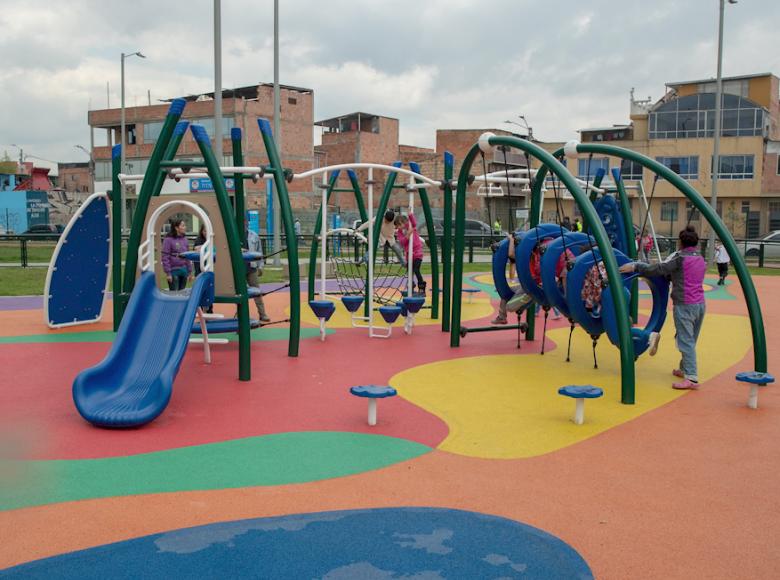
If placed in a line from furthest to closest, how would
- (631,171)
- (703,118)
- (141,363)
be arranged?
(703,118) < (631,171) < (141,363)

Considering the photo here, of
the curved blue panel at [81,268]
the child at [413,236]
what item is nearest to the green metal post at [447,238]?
the child at [413,236]

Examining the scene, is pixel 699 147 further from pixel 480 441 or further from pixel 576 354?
pixel 480 441

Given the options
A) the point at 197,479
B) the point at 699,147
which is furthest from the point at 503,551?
the point at 699,147

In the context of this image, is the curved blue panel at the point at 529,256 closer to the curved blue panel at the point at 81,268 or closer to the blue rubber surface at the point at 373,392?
the blue rubber surface at the point at 373,392

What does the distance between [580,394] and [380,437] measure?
5.46 feet

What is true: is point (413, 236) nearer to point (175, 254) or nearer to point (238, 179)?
point (238, 179)

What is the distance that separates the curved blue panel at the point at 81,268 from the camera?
11195 millimetres

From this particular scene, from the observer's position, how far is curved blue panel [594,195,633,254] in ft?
38.3

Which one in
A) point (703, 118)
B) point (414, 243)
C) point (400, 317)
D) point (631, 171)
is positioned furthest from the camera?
point (703, 118)

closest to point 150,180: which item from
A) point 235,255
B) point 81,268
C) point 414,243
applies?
point 235,255

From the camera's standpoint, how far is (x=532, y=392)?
24.4 ft

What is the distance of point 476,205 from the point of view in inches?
2286

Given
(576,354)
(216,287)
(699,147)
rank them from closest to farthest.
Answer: (216,287)
(576,354)
(699,147)

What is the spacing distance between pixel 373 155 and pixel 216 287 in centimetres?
5530
